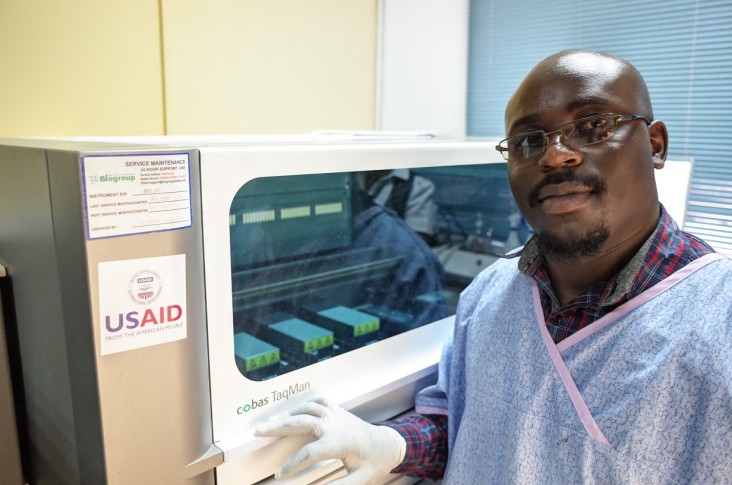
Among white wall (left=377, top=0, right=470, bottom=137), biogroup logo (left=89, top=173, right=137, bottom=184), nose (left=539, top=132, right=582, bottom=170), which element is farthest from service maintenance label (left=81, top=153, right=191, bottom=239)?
white wall (left=377, top=0, right=470, bottom=137)

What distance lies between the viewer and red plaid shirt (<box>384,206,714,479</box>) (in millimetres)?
832

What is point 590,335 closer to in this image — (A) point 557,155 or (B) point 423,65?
(A) point 557,155

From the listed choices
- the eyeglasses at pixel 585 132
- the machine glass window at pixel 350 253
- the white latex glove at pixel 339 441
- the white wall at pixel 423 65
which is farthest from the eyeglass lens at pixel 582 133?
the white wall at pixel 423 65

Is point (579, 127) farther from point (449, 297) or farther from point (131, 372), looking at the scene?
point (131, 372)

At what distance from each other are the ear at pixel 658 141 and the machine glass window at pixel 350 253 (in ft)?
1.23

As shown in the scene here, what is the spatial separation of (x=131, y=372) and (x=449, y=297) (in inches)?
30.1

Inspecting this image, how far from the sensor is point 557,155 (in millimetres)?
836

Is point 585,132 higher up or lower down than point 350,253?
higher up

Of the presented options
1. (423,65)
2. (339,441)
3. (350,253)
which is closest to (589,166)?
(350,253)

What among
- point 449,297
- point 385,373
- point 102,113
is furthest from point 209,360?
point 102,113

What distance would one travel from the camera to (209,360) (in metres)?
0.72

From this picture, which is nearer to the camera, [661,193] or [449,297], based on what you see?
[449,297]

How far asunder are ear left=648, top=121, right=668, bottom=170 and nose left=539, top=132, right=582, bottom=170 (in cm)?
15

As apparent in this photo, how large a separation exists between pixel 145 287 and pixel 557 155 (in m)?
0.61
